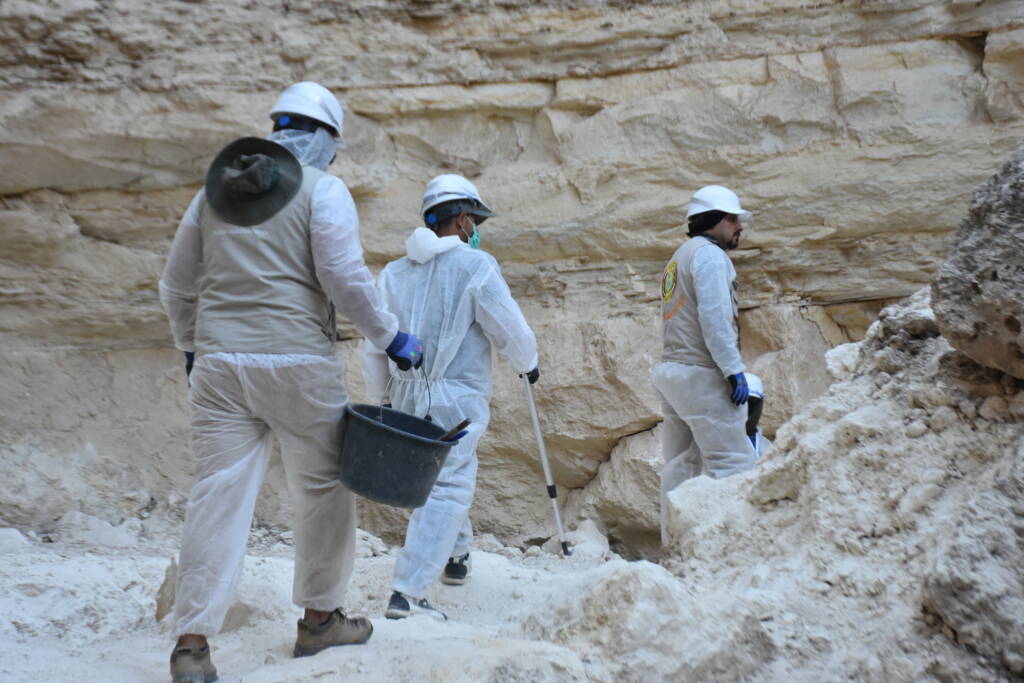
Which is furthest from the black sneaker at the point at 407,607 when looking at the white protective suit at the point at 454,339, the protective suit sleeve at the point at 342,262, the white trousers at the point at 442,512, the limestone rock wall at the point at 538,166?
the limestone rock wall at the point at 538,166

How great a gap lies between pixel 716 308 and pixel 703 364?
293mm

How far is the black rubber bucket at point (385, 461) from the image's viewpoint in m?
2.68

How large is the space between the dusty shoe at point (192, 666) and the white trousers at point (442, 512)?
41.9 inches

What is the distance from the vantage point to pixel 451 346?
3.91m

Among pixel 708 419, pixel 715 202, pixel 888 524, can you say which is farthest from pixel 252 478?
pixel 715 202

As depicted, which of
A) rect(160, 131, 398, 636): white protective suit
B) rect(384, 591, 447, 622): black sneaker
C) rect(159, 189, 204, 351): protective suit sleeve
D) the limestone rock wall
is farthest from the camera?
the limestone rock wall

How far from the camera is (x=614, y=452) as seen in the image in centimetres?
654

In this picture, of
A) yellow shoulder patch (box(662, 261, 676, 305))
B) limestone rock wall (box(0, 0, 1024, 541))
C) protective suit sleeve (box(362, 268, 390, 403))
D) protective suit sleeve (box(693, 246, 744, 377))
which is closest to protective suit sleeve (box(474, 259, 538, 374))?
protective suit sleeve (box(362, 268, 390, 403))

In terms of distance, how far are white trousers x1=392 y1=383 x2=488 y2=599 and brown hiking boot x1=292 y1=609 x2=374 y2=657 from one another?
2.39 ft

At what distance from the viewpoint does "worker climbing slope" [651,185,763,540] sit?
456cm

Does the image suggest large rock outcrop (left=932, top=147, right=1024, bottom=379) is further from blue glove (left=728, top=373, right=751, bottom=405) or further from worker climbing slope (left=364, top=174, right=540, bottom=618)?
blue glove (left=728, top=373, right=751, bottom=405)

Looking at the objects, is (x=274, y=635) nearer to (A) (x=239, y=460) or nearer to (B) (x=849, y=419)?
(A) (x=239, y=460)

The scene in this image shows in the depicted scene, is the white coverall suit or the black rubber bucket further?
the white coverall suit

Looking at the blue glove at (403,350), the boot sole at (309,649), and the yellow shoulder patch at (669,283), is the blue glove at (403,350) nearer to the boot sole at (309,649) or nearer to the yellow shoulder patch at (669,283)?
the boot sole at (309,649)
